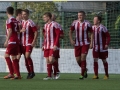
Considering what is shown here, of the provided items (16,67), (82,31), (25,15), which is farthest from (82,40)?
(16,67)

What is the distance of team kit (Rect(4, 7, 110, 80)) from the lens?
16375 mm

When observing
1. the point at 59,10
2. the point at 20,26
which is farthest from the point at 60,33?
the point at 59,10

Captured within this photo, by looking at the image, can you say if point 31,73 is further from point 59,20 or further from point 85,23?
point 59,20

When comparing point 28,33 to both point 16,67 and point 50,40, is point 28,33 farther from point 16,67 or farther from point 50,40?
point 16,67

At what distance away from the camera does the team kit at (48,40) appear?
16375mm

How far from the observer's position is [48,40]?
55.3 ft

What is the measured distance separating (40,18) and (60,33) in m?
6.67

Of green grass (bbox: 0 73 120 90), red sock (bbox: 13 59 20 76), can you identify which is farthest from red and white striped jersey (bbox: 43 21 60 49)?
green grass (bbox: 0 73 120 90)

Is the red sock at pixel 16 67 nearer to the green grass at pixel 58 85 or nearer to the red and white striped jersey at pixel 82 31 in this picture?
the green grass at pixel 58 85

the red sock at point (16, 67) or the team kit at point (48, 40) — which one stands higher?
the team kit at point (48, 40)

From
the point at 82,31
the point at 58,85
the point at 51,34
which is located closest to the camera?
the point at 58,85

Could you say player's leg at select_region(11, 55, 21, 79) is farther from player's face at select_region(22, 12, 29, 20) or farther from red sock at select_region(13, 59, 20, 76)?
player's face at select_region(22, 12, 29, 20)

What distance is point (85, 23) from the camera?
17359 millimetres

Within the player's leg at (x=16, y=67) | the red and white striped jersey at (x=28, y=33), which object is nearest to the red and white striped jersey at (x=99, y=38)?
the red and white striped jersey at (x=28, y=33)
